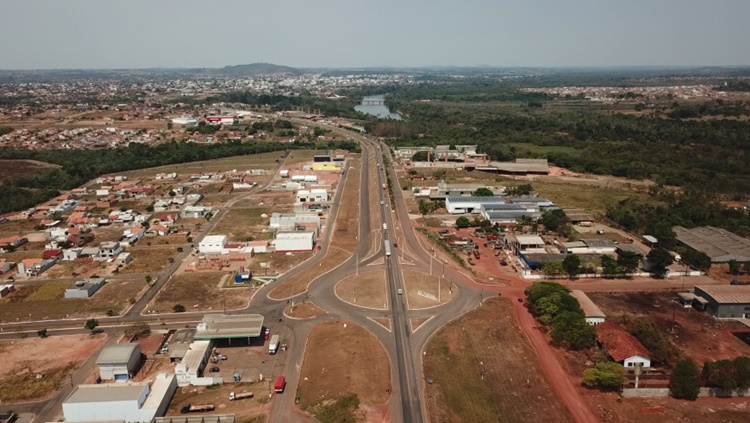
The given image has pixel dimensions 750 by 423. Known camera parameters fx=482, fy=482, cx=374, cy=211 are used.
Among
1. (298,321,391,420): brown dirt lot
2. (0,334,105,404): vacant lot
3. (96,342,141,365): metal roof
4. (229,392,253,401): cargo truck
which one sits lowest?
(0,334,105,404): vacant lot

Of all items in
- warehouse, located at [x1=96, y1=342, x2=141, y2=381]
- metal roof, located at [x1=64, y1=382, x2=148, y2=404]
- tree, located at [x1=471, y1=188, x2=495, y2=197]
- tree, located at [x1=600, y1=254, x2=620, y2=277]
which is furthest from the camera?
tree, located at [x1=471, y1=188, x2=495, y2=197]

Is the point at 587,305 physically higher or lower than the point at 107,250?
lower

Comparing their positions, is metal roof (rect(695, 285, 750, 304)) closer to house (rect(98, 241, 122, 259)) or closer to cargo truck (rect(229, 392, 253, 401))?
cargo truck (rect(229, 392, 253, 401))

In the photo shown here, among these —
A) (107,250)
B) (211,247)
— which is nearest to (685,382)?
(211,247)

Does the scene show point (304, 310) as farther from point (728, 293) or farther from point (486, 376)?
point (728, 293)

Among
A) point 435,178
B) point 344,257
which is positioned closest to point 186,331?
point 344,257

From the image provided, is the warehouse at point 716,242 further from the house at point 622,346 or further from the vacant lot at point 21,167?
the vacant lot at point 21,167

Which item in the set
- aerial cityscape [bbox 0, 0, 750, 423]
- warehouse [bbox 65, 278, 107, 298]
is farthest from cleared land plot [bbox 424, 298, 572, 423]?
warehouse [bbox 65, 278, 107, 298]
